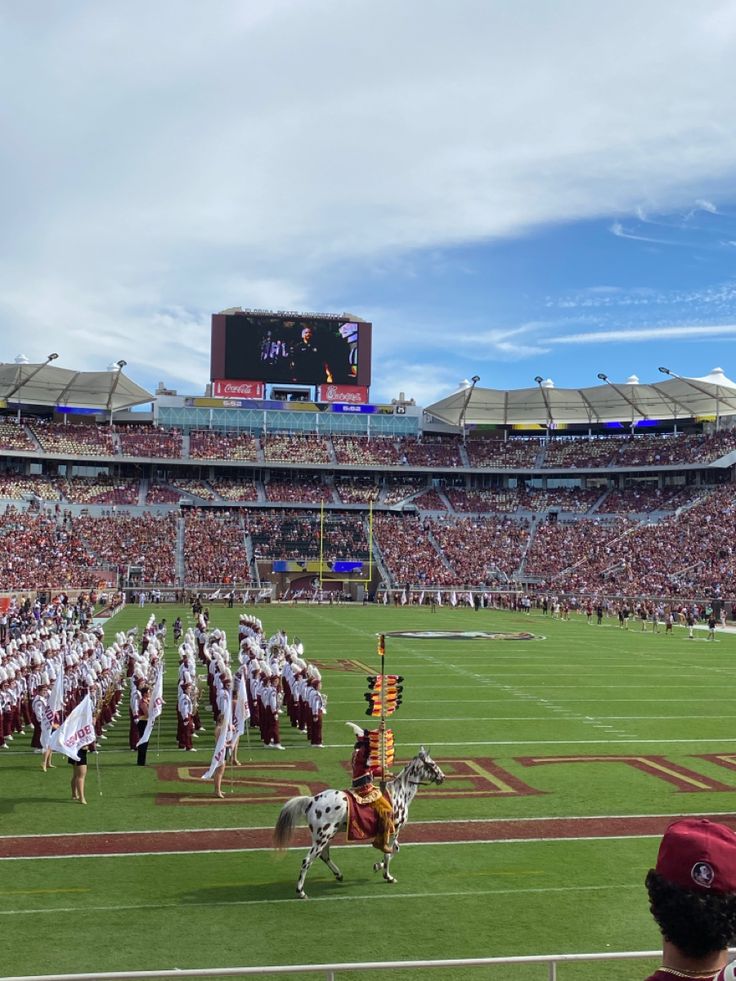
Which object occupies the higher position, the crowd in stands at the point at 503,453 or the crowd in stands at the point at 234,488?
the crowd in stands at the point at 503,453

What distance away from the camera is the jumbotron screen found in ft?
220

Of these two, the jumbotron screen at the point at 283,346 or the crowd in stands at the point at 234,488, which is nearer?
the crowd in stands at the point at 234,488

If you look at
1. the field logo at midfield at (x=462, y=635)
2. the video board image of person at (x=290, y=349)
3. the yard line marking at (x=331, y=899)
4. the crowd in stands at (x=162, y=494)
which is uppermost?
the video board image of person at (x=290, y=349)

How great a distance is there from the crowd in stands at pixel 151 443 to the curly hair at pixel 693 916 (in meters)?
63.5

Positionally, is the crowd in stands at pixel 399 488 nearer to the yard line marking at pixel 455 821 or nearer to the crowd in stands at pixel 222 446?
the crowd in stands at pixel 222 446

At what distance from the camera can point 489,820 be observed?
1093 centimetres

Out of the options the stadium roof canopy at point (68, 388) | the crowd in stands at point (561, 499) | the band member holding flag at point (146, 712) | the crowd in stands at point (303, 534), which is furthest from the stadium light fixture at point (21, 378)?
the band member holding flag at point (146, 712)

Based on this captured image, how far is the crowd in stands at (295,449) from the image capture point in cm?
6656

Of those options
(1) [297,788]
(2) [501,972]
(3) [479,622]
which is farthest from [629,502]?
(2) [501,972]

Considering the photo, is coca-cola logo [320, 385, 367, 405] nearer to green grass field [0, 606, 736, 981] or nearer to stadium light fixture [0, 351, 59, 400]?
stadium light fixture [0, 351, 59, 400]

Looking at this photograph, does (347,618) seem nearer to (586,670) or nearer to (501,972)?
(586,670)

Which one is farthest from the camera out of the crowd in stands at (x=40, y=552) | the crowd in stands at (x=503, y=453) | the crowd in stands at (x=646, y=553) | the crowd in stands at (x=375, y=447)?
the crowd in stands at (x=503, y=453)

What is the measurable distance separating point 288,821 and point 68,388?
64.1 metres

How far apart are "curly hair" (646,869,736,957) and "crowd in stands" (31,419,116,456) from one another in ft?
211
